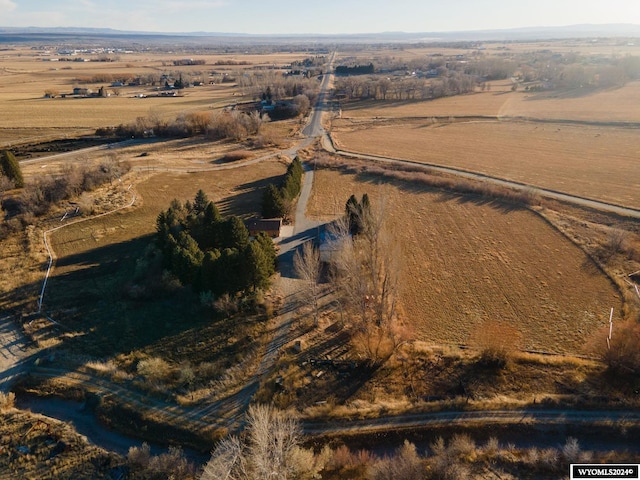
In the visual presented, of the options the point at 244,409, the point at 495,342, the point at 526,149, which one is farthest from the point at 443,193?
the point at 244,409

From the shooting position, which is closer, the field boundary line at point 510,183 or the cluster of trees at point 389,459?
the cluster of trees at point 389,459

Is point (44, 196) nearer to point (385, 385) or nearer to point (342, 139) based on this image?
point (385, 385)

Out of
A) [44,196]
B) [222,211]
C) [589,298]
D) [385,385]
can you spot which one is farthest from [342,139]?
[385,385]

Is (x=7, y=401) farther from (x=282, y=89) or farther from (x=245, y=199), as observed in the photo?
(x=282, y=89)

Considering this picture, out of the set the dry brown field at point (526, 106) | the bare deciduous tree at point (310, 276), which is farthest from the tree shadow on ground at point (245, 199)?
the dry brown field at point (526, 106)

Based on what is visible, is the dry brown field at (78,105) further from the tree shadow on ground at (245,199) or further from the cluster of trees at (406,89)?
the tree shadow on ground at (245,199)

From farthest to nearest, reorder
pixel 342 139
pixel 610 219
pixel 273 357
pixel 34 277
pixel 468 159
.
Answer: pixel 342 139 < pixel 468 159 < pixel 610 219 < pixel 34 277 < pixel 273 357
